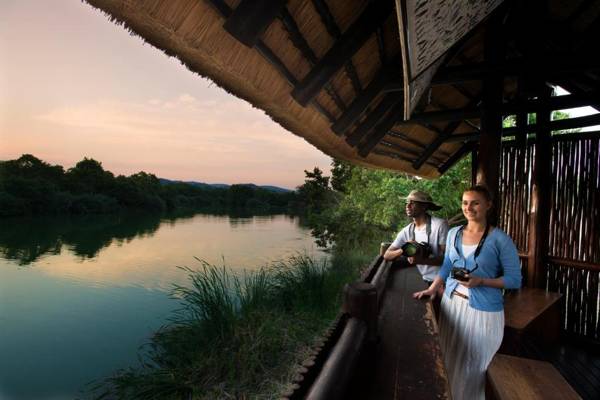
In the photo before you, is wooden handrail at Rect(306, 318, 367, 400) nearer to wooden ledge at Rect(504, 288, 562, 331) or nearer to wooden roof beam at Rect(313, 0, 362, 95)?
wooden roof beam at Rect(313, 0, 362, 95)

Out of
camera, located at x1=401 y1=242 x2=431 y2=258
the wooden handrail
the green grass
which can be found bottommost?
the green grass

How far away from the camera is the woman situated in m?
1.52

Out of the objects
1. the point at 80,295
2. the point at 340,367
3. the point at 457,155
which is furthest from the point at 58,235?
the point at 340,367

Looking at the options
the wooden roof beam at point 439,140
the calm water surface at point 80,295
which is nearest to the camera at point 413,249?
the wooden roof beam at point 439,140

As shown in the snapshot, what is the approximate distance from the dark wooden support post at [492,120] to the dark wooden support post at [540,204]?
1.03 m

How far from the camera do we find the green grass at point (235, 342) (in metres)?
3.78

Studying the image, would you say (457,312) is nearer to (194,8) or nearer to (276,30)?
(276,30)

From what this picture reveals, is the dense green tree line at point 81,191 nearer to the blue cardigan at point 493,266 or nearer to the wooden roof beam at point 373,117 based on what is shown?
the wooden roof beam at point 373,117

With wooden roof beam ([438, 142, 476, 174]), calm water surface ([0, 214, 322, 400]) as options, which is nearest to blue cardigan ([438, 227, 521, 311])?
wooden roof beam ([438, 142, 476, 174])

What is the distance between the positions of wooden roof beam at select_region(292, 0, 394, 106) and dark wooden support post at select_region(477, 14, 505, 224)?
1.21 metres

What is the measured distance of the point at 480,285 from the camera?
1.52 metres

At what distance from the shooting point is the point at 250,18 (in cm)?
134

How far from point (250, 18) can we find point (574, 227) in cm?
360

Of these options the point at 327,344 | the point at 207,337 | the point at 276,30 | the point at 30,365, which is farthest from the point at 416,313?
the point at 30,365
